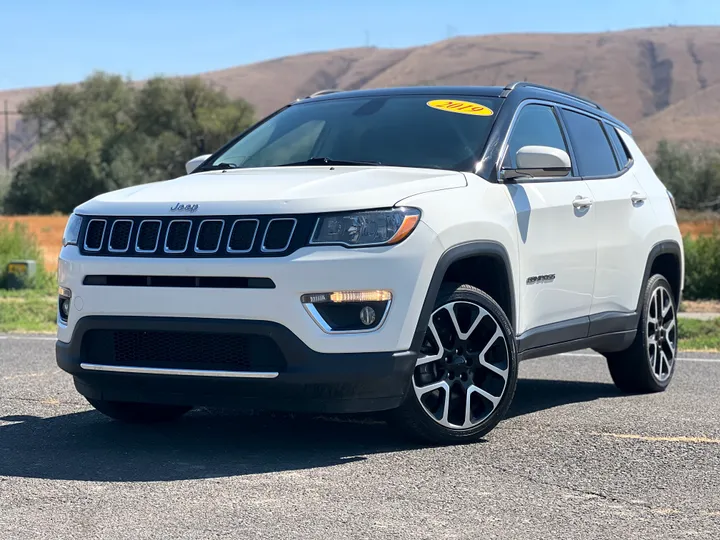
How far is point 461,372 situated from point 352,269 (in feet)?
3.12

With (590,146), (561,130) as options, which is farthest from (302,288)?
(590,146)

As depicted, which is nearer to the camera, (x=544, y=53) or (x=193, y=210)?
(x=193, y=210)

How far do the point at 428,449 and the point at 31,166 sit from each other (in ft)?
220

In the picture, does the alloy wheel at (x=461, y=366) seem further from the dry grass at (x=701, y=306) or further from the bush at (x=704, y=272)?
the bush at (x=704, y=272)

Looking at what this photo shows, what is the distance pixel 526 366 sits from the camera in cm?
984

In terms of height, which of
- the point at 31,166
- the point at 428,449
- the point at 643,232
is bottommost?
the point at 31,166

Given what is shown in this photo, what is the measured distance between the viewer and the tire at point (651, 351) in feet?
25.4

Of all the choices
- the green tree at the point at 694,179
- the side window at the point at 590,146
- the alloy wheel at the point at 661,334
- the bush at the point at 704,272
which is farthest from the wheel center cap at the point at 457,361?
the green tree at the point at 694,179

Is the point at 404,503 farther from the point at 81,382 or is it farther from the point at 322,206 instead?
the point at 81,382

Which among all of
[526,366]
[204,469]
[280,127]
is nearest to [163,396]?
[204,469]

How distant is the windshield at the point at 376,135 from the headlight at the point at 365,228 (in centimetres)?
94

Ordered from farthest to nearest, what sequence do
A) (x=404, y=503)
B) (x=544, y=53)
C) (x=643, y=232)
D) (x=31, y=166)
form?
(x=544, y=53) < (x=31, y=166) < (x=643, y=232) < (x=404, y=503)

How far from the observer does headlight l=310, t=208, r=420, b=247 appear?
17.1 ft

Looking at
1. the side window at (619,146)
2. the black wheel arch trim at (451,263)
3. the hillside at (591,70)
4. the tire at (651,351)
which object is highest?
the side window at (619,146)
